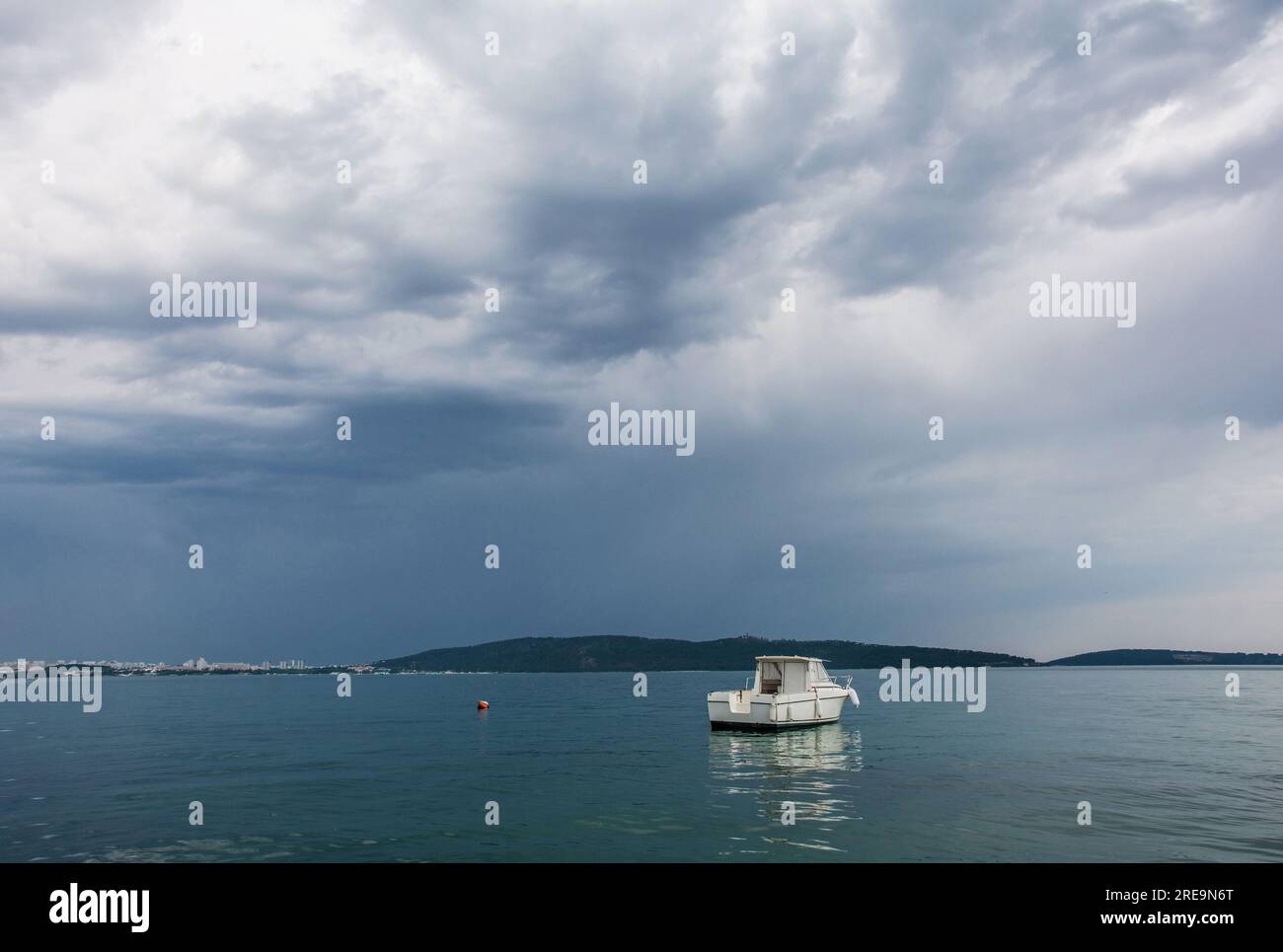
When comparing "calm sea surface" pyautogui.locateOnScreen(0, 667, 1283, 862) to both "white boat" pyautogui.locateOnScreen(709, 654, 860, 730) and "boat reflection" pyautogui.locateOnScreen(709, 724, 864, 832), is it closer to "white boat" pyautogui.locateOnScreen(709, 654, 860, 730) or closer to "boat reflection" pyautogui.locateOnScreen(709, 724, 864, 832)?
"boat reflection" pyautogui.locateOnScreen(709, 724, 864, 832)

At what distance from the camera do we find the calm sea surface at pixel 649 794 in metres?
27.5

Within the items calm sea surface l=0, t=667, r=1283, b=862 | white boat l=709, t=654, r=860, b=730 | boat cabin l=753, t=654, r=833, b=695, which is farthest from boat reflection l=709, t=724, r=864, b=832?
boat cabin l=753, t=654, r=833, b=695

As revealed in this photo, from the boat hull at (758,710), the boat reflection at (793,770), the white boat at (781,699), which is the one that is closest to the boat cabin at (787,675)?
the white boat at (781,699)

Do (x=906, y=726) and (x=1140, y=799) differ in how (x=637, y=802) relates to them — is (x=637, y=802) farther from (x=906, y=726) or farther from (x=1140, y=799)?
(x=906, y=726)

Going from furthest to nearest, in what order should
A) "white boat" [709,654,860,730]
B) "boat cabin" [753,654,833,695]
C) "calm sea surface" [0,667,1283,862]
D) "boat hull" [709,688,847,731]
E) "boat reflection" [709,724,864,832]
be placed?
"boat cabin" [753,654,833,695] < "white boat" [709,654,860,730] < "boat hull" [709,688,847,731] < "boat reflection" [709,724,864,832] < "calm sea surface" [0,667,1283,862]

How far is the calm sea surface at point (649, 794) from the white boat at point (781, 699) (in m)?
1.40

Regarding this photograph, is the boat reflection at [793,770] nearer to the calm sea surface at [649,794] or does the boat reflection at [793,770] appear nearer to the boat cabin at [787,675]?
the calm sea surface at [649,794]

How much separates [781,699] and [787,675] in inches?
239

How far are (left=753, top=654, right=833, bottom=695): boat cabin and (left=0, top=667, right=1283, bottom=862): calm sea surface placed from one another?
12.6 feet

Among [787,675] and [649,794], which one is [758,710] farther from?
[649,794]

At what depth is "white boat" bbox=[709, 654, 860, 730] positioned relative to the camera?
64125 mm
